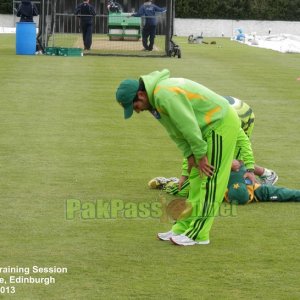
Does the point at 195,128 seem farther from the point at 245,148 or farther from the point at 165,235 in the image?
the point at 245,148

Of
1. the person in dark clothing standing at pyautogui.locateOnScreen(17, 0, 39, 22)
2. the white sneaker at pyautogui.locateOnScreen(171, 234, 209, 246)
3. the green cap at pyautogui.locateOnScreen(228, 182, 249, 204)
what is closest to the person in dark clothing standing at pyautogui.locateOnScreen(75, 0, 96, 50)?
the person in dark clothing standing at pyautogui.locateOnScreen(17, 0, 39, 22)

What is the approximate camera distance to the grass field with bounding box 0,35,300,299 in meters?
7.52

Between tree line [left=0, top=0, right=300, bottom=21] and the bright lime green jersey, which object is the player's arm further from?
tree line [left=0, top=0, right=300, bottom=21]

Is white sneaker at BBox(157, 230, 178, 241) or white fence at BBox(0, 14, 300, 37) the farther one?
white fence at BBox(0, 14, 300, 37)

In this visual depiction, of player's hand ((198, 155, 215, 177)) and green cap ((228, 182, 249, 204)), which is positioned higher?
player's hand ((198, 155, 215, 177))

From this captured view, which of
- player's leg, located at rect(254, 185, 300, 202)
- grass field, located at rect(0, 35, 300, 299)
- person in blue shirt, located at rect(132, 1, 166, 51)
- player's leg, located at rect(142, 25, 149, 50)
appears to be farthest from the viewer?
player's leg, located at rect(142, 25, 149, 50)

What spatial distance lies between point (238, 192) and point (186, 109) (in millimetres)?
2225

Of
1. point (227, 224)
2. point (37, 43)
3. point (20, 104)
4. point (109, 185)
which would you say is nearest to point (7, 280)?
point (227, 224)

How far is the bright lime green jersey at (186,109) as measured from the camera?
796 centimetres

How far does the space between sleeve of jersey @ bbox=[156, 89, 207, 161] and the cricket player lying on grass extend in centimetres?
203

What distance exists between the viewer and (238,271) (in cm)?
783

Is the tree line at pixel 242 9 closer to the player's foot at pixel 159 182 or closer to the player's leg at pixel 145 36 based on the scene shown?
the player's leg at pixel 145 36

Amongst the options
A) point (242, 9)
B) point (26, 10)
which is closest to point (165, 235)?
point (26, 10)

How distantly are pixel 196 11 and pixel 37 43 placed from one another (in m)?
31.2
